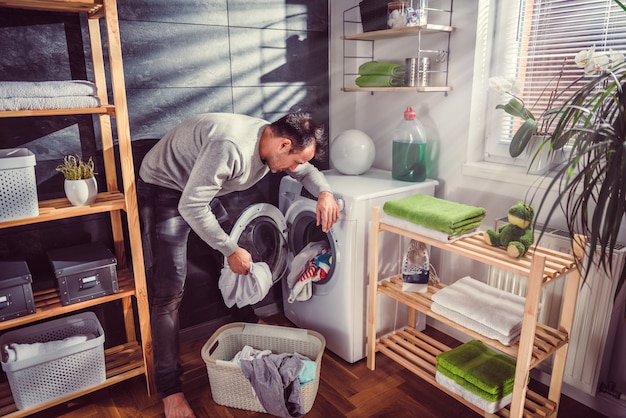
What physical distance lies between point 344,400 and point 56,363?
3.81ft

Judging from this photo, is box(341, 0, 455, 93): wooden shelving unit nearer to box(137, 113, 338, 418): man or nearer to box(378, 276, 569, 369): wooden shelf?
box(137, 113, 338, 418): man

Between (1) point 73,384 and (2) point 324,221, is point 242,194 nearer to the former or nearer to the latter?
(2) point 324,221

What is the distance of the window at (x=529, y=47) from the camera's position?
178 centimetres

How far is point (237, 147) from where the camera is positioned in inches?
67.2

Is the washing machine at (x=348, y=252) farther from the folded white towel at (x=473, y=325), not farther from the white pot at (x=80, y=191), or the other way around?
the white pot at (x=80, y=191)

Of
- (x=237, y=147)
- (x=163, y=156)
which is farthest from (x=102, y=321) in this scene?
(x=237, y=147)

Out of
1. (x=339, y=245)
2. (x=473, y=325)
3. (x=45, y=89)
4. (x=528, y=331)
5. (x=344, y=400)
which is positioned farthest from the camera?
(x=339, y=245)

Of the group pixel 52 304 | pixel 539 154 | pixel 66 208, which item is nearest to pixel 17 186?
pixel 66 208

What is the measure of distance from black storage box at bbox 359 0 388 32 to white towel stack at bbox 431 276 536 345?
1.25 meters

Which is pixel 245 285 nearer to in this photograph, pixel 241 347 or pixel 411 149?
pixel 241 347

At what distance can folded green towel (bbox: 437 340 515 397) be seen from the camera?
1700mm

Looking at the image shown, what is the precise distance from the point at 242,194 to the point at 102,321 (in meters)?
0.90

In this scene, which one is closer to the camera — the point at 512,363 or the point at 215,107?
the point at 512,363

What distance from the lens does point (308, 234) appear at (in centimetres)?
239
